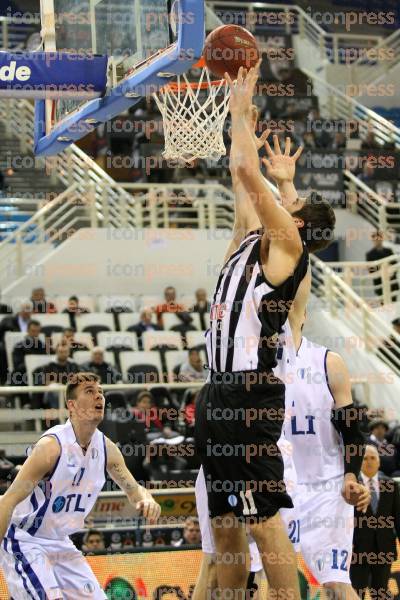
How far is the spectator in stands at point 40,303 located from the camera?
1563cm

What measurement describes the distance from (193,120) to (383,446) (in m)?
4.82

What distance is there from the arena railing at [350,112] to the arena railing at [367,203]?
5.41 ft

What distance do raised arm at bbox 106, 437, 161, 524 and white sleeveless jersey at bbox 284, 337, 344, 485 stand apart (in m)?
0.95

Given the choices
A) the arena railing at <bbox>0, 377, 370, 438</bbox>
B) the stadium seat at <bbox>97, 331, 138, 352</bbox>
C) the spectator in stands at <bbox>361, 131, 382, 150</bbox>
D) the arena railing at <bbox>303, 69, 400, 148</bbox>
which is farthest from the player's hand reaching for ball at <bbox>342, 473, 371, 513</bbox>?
the spectator in stands at <bbox>361, 131, 382, 150</bbox>

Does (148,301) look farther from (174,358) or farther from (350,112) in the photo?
(350,112)

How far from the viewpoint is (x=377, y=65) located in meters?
25.2

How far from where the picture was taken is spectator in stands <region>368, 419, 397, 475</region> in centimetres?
1214

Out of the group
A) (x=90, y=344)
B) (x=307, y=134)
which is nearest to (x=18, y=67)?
(x=90, y=344)

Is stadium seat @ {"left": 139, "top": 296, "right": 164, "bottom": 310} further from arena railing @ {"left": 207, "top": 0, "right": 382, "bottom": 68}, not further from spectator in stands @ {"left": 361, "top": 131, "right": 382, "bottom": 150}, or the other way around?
arena railing @ {"left": 207, "top": 0, "right": 382, "bottom": 68}

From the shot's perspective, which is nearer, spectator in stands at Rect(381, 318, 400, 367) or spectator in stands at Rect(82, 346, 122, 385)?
spectator in stands at Rect(82, 346, 122, 385)

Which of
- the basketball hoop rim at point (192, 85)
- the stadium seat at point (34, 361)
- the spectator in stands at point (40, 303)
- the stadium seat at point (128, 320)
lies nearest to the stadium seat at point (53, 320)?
the spectator in stands at point (40, 303)

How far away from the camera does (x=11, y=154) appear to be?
20750mm

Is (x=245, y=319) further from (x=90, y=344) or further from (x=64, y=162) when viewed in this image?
(x=64, y=162)

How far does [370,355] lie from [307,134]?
727cm
